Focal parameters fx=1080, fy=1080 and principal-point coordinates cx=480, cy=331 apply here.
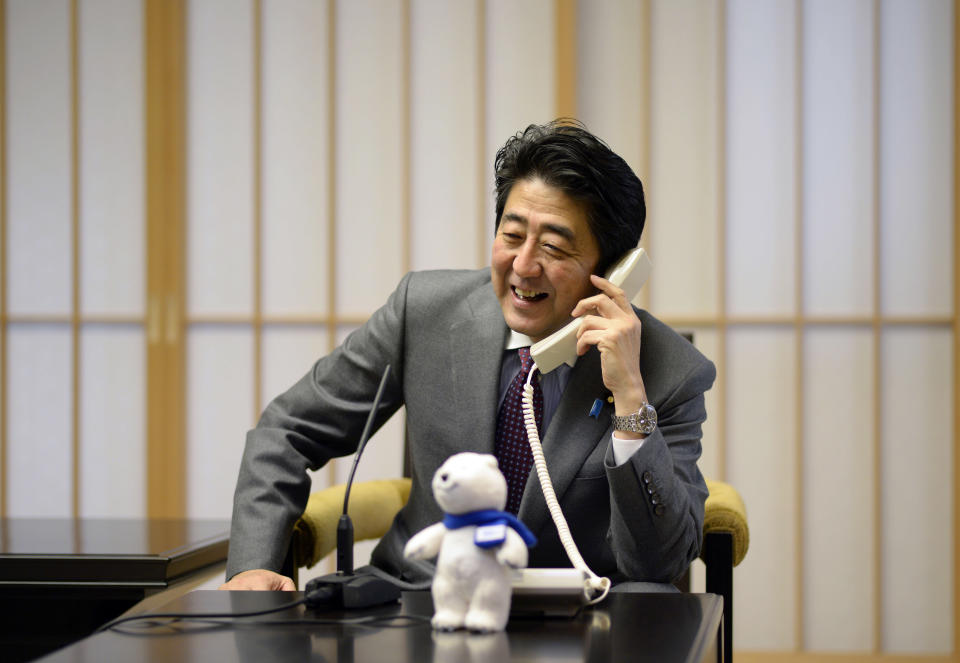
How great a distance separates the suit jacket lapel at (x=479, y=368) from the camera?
174 centimetres

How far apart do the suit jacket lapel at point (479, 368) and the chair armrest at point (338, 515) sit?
0.97 ft

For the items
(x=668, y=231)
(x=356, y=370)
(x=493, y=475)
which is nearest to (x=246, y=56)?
(x=668, y=231)

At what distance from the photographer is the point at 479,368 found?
5.84 feet

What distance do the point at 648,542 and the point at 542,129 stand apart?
702 millimetres

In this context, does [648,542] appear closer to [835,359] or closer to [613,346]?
[613,346]

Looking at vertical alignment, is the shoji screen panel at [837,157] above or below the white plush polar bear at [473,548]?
above

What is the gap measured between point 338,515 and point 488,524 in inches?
35.3

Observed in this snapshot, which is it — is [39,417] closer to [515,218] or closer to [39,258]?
[39,258]

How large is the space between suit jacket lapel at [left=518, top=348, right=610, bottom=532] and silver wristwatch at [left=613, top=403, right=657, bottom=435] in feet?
0.40

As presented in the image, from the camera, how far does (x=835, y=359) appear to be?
9.78 feet

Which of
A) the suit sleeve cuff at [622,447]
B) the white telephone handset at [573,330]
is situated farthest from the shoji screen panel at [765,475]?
the suit sleeve cuff at [622,447]

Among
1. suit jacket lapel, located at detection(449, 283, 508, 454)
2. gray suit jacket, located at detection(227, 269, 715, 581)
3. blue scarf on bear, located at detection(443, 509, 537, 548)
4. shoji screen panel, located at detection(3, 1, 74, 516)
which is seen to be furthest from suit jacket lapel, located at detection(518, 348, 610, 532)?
shoji screen panel, located at detection(3, 1, 74, 516)

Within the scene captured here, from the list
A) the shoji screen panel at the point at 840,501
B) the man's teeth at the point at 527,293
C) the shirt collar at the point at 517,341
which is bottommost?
the shoji screen panel at the point at 840,501

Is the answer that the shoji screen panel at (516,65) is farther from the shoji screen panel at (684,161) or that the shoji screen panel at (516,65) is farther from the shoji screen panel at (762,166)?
the shoji screen panel at (762,166)
